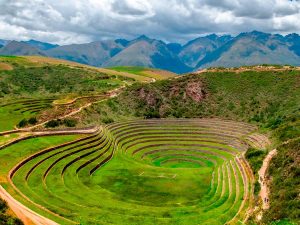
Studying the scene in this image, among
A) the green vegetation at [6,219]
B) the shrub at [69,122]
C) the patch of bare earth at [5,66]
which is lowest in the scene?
the green vegetation at [6,219]

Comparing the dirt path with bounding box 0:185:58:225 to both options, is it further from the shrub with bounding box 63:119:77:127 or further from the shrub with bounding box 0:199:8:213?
the shrub with bounding box 63:119:77:127

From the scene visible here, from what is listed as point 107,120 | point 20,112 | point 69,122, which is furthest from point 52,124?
point 20,112

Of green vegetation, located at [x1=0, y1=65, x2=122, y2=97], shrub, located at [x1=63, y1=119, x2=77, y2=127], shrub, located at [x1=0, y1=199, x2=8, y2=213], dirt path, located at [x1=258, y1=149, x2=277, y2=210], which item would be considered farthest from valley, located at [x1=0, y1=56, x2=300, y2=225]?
green vegetation, located at [x1=0, y1=65, x2=122, y2=97]

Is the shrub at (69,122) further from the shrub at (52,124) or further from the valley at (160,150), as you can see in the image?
the shrub at (52,124)

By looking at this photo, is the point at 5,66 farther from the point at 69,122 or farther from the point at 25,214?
the point at 25,214

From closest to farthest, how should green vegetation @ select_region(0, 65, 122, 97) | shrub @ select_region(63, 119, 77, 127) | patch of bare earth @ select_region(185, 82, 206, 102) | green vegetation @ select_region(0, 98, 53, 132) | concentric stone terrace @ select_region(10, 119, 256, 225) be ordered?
concentric stone terrace @ select_region(10, 119, 256, 225) < shrub @ select_region(63, 119, 77, 127) < green vegetation @ select_region(0, 98, 53, 132) < patch of bare earth @ select_region(185, 82, 206, 102) < green vegetation @ select_region(0, 65, 122, 97)

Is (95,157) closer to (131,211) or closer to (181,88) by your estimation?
(131,211)

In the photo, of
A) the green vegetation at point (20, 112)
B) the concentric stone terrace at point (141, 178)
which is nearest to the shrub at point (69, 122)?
the concentric stone terrace at point (141, 178)
